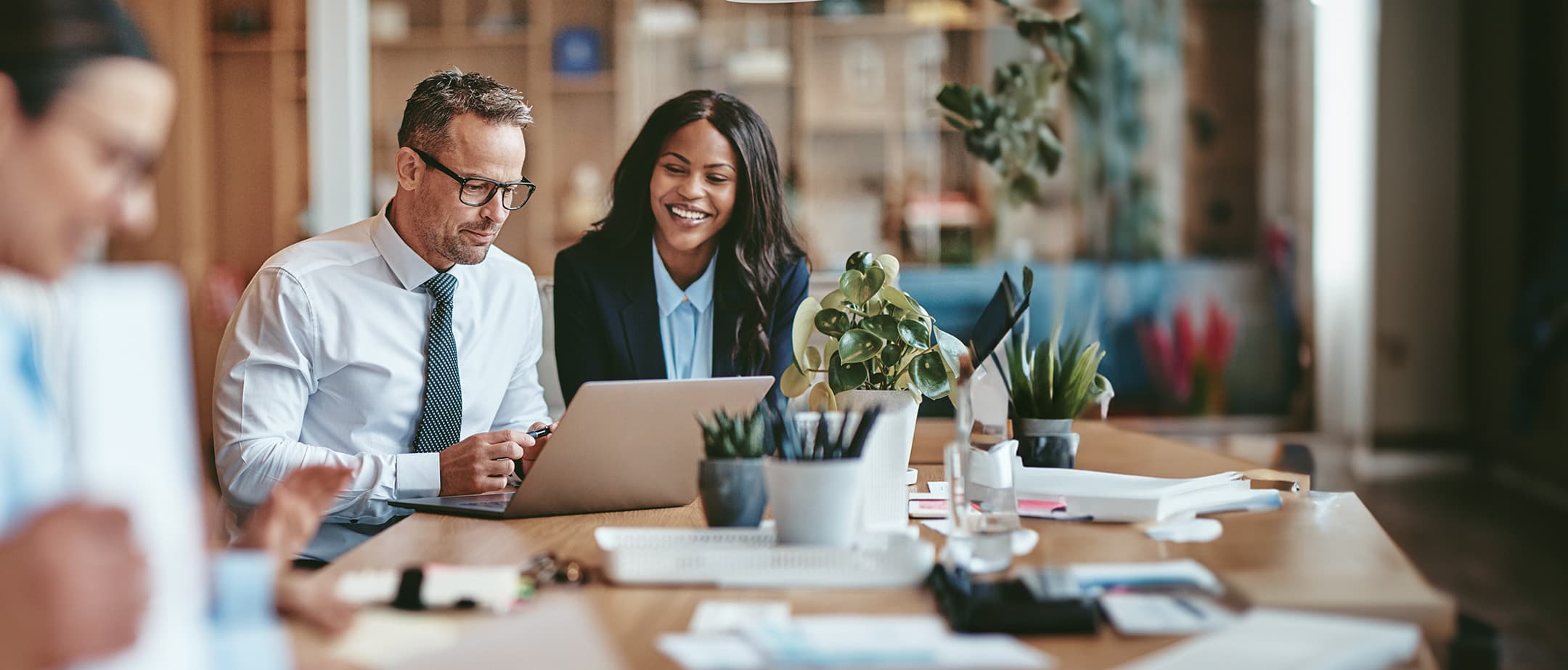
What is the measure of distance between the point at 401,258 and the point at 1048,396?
991 mm

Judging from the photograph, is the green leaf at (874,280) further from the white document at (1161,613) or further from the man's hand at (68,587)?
the man's hand at (68,587)

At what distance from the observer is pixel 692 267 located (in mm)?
2115

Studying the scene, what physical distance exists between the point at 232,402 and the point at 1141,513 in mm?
1187

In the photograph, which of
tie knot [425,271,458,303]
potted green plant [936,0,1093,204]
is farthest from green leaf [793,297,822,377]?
potted green plant [936,0,1093,204]

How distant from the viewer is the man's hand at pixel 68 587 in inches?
23.6

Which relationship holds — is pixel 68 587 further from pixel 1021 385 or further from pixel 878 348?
pixel 1021 385

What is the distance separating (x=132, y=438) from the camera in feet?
2.19

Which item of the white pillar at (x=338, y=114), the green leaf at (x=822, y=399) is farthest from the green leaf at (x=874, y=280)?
the white pillar at (x=338, y=114)

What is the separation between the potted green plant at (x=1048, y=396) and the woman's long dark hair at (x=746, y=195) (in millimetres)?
580

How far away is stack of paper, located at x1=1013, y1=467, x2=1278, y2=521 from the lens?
1.29 meters

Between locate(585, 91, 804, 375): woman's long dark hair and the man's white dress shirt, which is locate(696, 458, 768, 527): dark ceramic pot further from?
locate(585, 91, 804, 375): woman's long dark hair

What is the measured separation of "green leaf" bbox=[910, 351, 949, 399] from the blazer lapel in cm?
76

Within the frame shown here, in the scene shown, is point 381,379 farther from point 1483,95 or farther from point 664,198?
point 1483,95

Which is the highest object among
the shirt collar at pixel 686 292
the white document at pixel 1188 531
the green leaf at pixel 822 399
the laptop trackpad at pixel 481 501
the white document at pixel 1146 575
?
the shirt collar at pixel 686 292
